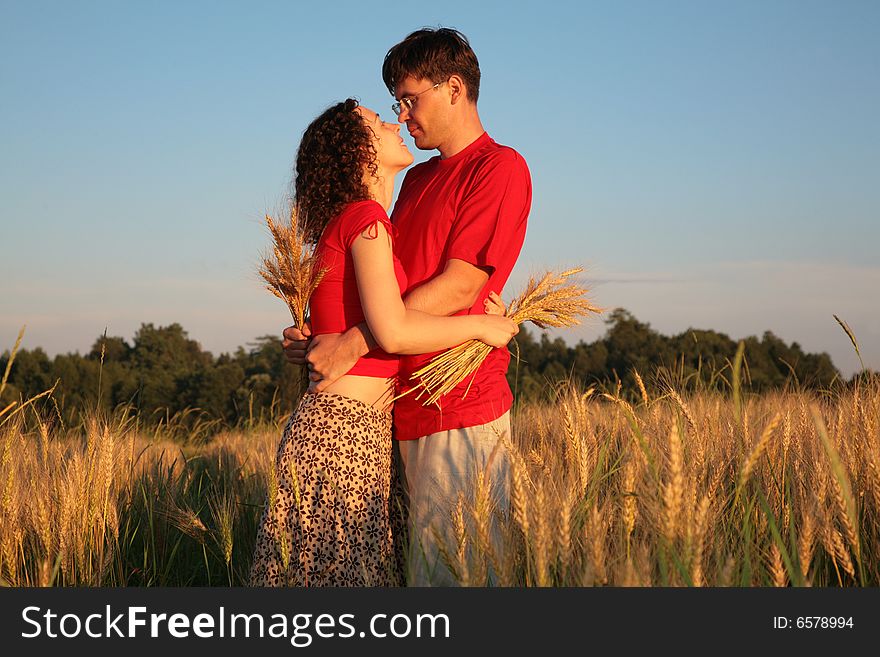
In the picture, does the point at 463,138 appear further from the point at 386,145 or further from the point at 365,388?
the point at 365,388

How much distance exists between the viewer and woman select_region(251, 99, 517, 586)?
9.23ft

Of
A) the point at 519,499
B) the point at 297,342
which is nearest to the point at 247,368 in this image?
the point at 297,342

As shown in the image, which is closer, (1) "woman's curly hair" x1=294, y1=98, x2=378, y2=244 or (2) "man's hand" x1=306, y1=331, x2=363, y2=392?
(2) "man's hand" x1=306, y1=331, x2=363, y2=392

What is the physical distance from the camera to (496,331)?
117 inches

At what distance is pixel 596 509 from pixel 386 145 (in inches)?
63.3

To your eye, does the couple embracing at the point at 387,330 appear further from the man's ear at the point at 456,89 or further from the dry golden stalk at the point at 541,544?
the dry golden stalk at the point at 541,544

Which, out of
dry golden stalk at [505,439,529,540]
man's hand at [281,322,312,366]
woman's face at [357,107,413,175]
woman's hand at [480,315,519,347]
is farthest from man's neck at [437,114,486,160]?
dry golden stalk at [505,439,529,540]

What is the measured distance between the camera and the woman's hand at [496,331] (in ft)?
9.63

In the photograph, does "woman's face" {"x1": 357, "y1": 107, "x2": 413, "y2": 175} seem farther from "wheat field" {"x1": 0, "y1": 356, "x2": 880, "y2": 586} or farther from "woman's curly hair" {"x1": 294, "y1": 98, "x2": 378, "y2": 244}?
"wheat field" {"x1": 0, "y1": 356, "x2": 880, "y2": 586}

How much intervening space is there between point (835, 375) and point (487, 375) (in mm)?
2940

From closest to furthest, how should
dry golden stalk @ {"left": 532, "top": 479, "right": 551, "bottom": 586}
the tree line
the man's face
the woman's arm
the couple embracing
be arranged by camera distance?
dry golden stalk @ {"left": 532, "top": 479, "right": 551, "bottom": 586}, the woman's arm, the couple embracing, the man's face, the tree line

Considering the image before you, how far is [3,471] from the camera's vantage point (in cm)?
335

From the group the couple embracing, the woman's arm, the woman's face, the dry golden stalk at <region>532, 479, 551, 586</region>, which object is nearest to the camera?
the dry golden stalk at <region>532, 479, 551, 586</region>

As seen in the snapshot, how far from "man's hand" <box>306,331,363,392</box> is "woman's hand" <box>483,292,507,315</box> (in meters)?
0.50
